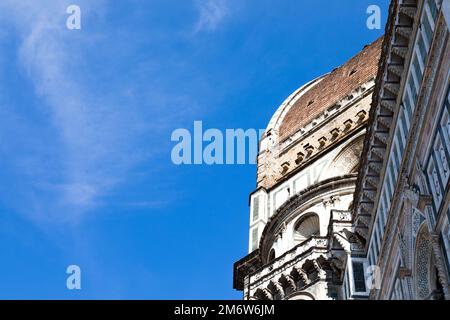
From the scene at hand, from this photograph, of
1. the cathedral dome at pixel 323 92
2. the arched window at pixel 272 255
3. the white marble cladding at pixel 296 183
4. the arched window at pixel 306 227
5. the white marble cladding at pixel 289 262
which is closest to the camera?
the white marble cladding at pixel 289 262

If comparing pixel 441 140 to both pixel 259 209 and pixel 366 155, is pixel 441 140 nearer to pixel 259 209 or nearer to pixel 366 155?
pixel 366 155

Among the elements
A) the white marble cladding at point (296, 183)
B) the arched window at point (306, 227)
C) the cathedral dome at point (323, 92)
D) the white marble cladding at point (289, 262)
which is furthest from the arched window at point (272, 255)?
the cathedral dome at point (323, 92)

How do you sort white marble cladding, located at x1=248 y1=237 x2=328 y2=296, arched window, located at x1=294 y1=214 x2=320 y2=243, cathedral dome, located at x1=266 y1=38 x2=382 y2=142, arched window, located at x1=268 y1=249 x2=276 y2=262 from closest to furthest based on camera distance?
1. white marble cladding, located at x1=248 y1=237 x2=328 y2=296
2. arched window, located at x1=294 y1=214 x2=320 y2=243
3. arched window, located at x1=268 y1=249 x2=276 y2=262
4. cathedral dome, located at x1=266 y1=38 x2=382 y2=142

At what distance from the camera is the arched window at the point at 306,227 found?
36875 millimetres

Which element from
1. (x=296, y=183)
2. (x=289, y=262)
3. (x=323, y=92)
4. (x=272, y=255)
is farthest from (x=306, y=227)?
(x=323, y=92)

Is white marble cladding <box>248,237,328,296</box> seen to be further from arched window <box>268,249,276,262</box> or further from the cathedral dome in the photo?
the cathedral dome

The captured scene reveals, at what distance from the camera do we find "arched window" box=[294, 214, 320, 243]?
36.9 m

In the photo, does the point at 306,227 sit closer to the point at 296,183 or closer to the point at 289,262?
the point at 289,262

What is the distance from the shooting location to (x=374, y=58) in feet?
163

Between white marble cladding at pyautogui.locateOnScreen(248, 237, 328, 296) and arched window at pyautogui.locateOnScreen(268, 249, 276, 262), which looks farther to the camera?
arched window at pyautogui.locateOnScreen(268, 249, 276, 262)

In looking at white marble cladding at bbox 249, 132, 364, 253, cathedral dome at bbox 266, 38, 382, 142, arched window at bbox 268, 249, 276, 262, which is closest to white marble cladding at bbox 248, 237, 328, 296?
arched window at bbox 268, 249, 276, 262

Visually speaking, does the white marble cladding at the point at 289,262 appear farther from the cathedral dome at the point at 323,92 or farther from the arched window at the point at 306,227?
the cathedral dome at the point at 323,92

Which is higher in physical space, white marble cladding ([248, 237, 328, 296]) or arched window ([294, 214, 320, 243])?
arched window ([294, 214, 320, 243])

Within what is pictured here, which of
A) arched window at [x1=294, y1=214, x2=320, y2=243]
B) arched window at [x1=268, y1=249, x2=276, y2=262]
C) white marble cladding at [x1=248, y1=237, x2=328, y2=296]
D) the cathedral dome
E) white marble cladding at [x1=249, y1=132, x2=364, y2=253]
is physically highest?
the cathedral dome
